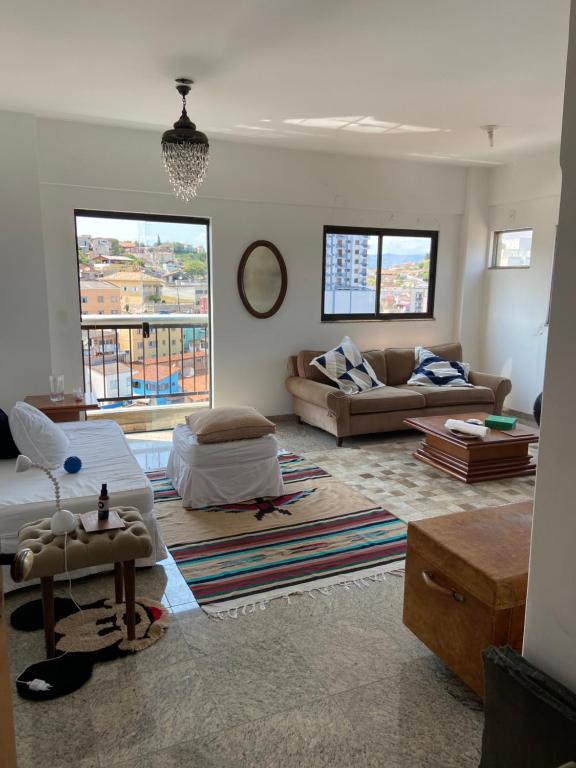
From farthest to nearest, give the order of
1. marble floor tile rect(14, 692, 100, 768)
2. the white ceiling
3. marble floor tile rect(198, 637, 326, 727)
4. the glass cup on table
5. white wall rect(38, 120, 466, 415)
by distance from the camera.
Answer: white wall rect(38, 120, 466, 415), the glass cup on table, the white ceiling, marble floor tile rect(198, 637, 326, 727), marble floor tile rect(14, 692, 100, 768)

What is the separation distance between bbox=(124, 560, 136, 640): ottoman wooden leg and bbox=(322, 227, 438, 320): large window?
431 centimetres

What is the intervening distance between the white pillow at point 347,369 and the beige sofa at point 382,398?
106 mm

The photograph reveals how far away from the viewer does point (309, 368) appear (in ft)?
18.6

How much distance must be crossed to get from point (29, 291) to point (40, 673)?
3.41 m

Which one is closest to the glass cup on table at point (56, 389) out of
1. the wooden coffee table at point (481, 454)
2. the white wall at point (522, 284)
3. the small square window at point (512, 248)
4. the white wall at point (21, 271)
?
the white wall at point (21, 271)

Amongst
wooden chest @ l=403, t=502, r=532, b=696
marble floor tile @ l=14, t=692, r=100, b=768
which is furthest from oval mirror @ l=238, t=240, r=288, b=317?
marble floor tile @ l=14, t=692, r=100, b=768

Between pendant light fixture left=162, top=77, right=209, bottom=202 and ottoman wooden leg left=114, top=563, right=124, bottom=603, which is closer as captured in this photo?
ottoman wooden leg left=114, top=563, right=124, bottom=603

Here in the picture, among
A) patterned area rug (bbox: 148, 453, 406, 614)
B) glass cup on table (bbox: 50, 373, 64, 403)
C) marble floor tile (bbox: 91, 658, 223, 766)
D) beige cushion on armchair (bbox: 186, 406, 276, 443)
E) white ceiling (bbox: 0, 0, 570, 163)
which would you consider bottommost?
marble floor tile (bbox: 91, 658, 223, 766)

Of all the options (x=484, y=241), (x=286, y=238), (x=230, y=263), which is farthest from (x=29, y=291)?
(x=484, y=241)

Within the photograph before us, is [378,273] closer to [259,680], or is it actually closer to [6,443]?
[6,443]

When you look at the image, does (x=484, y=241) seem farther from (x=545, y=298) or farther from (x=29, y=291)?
(x=29, y=291)

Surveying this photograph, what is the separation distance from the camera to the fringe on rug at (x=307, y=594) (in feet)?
8.20

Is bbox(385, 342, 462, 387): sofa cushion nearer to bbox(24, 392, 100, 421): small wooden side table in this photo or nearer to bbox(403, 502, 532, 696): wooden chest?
bbox(24, 392, 100, 421): small wooden side table

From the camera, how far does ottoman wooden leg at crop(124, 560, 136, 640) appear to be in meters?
2.24
